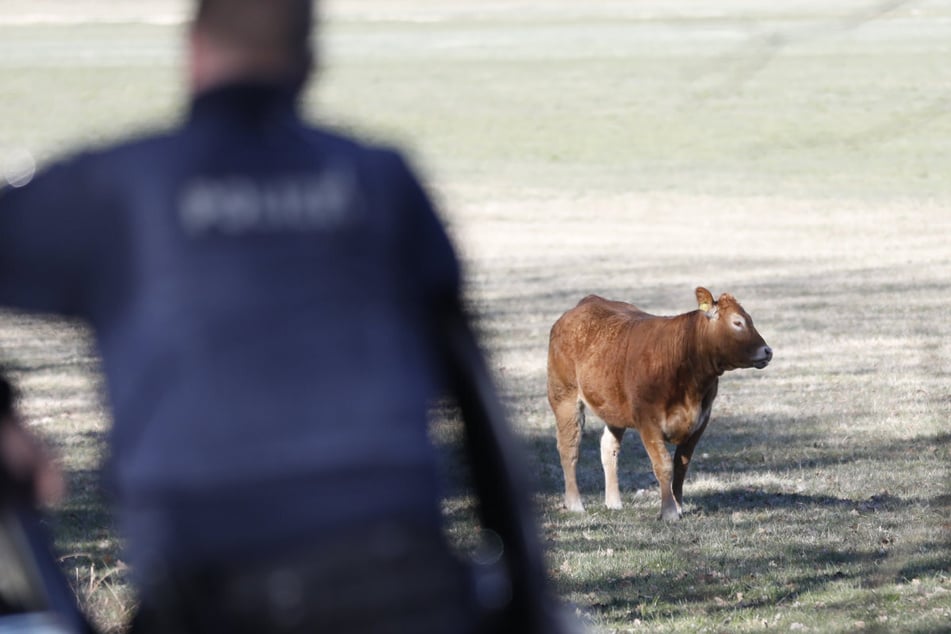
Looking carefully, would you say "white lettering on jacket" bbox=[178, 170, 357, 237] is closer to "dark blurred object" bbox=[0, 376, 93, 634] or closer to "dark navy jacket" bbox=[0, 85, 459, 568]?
"dark navy jacket" bbox=[0, 85, 459, 568]

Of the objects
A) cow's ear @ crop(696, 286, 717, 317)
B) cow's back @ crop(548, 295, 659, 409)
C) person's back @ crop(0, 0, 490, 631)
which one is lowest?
cow's back @ crop(548, 295, 659, 409)

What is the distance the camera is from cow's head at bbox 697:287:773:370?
9.15 m

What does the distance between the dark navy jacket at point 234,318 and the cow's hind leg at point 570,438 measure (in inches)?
294

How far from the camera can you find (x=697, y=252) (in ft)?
90.7

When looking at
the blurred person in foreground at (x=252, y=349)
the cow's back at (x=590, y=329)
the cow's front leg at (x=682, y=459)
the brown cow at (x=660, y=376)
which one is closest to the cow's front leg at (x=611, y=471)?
the brown cow at (x=660, y=376)

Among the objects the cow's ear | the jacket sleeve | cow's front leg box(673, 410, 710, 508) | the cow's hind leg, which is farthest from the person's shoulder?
the cow's hind leg

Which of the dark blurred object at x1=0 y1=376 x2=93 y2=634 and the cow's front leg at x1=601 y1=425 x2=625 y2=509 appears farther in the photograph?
the cow's front leg at x1=601 y1=425 x2=625 y2=509

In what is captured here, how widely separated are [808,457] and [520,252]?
17494 mm

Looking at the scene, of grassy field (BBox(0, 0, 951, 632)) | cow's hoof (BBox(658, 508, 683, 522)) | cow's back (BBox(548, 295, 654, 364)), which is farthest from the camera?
cow's back (BBox(548, 295, 654, 364))

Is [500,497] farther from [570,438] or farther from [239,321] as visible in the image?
[570,438]

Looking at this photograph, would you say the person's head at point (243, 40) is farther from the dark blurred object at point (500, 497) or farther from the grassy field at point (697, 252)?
the dark blurred object at point (500, 497)

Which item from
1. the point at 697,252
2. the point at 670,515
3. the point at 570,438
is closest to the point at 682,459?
the point at 670,515

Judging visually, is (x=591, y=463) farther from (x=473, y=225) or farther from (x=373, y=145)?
(x=473, y=225)

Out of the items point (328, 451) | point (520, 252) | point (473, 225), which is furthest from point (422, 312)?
point (473, 225)
